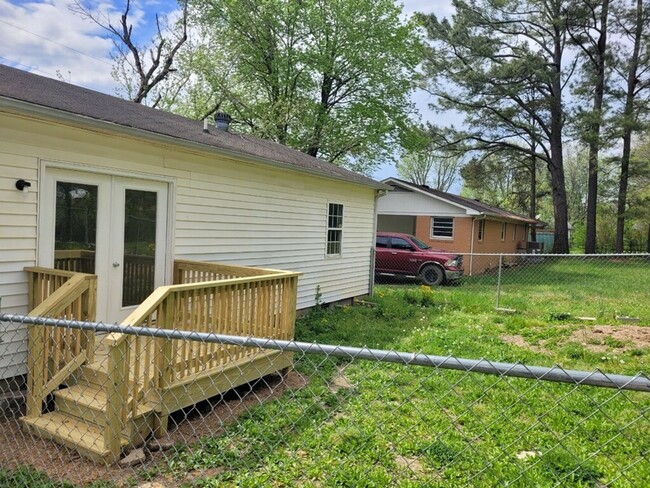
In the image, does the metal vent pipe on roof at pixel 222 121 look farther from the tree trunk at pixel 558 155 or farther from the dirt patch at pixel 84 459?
the tree trunk at pixel 558 155

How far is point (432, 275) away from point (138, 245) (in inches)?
454

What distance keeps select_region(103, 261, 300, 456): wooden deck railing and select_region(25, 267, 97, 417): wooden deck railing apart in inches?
20.8

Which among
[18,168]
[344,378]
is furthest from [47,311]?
[344,378]

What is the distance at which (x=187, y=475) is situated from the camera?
11.4 ft

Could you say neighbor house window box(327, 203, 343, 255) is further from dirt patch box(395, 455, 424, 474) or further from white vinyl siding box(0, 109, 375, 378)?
dirt patch box(395, 455, 424, 474)

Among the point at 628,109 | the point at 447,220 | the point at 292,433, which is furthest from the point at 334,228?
the point at 628,109

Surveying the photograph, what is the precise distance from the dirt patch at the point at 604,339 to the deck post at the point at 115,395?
6.00 meters

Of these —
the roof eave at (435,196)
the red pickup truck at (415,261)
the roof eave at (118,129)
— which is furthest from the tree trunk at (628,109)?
the roof eave at (118,129)

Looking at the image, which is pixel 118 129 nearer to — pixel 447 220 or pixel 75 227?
pixel 75 227

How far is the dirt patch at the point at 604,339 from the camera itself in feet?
24.1

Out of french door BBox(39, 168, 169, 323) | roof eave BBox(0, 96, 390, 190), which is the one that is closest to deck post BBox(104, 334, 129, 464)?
french door BBox(39, 168, 169, 323)

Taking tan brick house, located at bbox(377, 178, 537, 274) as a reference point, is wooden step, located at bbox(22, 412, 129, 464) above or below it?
below

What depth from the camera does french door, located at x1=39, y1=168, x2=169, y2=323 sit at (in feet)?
16.4

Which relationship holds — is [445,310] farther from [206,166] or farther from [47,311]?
[47,311]
